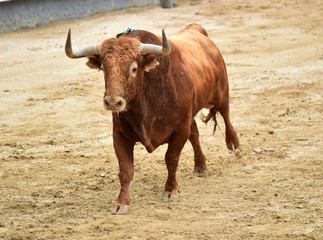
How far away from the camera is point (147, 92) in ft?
17.4

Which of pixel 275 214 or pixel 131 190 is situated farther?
pixel 131 190

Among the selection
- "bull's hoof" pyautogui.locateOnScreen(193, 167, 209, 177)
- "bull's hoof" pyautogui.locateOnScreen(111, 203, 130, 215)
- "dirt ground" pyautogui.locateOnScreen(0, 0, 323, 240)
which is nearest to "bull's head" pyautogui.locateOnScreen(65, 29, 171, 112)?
"bull's hoof" pyautogui.locateOnScreen(111, 203, 130, 215)

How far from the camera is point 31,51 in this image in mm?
12062

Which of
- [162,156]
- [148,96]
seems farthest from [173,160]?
[162,156]

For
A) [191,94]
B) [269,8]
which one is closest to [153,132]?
[191,94]

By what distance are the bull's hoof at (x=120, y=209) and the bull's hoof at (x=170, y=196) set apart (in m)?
0.44

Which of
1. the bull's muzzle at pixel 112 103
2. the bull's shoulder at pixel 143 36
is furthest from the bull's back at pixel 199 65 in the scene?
the bull's muzzle at pixel 112 103

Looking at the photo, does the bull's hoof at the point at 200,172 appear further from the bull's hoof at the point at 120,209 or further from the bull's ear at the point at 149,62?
the bull's ear at the point at 149,62

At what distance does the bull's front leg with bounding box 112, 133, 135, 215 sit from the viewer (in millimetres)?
5262

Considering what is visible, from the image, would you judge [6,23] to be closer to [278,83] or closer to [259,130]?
[278,83]

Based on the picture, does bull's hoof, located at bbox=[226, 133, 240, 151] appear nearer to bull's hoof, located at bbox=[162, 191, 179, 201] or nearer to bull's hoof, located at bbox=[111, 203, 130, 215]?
bull's hoof, located at bbox=[162, 191, 179, 201]

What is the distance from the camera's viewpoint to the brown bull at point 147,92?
4.86m

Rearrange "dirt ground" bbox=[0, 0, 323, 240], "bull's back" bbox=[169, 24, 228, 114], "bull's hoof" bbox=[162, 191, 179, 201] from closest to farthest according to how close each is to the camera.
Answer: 1. "dirt ground" bbox=[0, 0, 323, 240]
2. "bull's hoof" bbox=[162, 191, 179, 201]
3. "bull's back" bbox=[169, 24, 228, 114]

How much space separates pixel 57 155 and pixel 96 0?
336 inches
